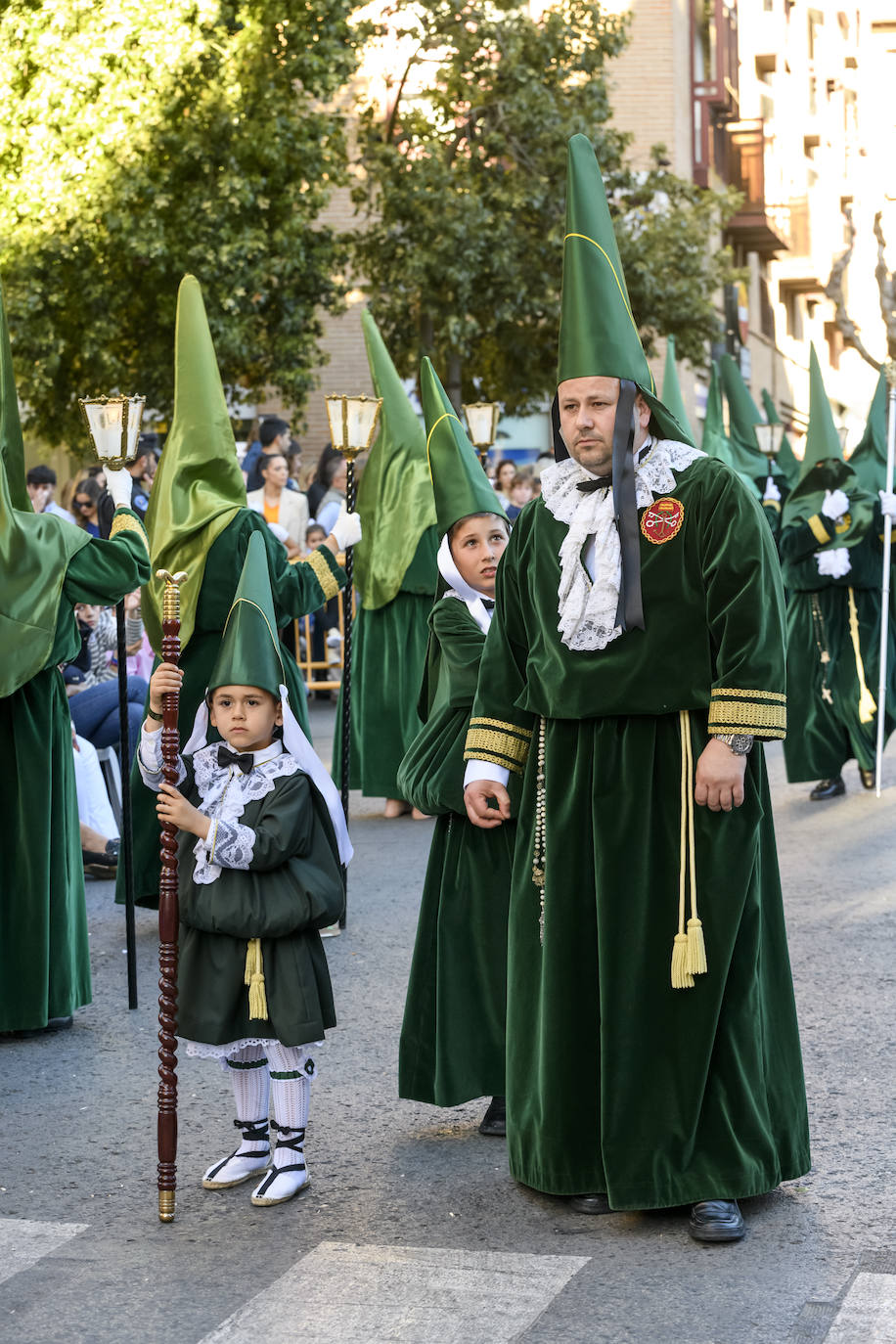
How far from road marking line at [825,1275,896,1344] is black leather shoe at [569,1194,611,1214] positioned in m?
0.68

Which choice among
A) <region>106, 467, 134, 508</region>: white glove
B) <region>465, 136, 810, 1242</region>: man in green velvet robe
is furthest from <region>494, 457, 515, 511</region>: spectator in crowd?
<region>465, 136, 810, 1242</region>: man in green velvet robe

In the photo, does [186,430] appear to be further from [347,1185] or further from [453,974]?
[347,1185]

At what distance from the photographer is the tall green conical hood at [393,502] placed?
10406 millimetres

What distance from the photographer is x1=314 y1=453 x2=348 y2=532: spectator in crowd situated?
15.5 metres

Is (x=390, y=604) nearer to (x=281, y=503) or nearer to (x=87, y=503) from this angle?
(x=87, y=503)

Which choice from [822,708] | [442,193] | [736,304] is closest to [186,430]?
[822,708]

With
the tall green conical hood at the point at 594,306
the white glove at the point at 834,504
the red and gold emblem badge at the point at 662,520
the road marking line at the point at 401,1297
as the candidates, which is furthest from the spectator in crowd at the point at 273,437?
the road marking line at the point at 401,1297

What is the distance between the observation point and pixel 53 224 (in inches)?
743

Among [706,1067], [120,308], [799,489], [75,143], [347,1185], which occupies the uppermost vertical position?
[75,143]

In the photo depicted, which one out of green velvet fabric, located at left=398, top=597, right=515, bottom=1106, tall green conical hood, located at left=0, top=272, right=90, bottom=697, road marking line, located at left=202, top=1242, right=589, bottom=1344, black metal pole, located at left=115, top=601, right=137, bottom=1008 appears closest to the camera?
road marking line, located at left=202, top=1242, right=589, bottom=1344

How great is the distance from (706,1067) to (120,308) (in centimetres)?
1690

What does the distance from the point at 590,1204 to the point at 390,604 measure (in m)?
6.71

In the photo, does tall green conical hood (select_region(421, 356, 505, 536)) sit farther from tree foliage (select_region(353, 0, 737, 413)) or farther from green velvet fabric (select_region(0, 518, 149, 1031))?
tree foliage (select_region(353, 0, 737, 413))

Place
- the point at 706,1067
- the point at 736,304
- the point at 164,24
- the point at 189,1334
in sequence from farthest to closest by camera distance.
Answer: the point at 736,304 → the point at 164,24 → the point at 706,1067 → the point at 189,1334
